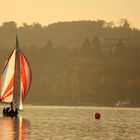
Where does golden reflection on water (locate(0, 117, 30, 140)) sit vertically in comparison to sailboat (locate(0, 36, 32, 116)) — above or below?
below

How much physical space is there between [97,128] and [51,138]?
20.3m

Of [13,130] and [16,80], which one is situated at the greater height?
[16,80]

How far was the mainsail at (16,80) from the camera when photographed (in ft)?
399

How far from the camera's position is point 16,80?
12156 cm

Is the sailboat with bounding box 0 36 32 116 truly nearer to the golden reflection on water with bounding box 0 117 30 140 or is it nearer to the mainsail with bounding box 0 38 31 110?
the mainsail with bounding box 0 38 31 110

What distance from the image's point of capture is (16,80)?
122m

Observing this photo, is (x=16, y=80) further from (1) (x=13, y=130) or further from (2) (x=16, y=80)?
(1) (x=13, y=130)

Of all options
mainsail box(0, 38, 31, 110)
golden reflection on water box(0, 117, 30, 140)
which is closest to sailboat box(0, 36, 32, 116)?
mainsail box(0, 38, 31, 110)

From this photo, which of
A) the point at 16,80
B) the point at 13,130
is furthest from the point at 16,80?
the point at 13,130

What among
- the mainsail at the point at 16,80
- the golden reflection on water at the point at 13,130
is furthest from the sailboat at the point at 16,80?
the golden reflection on water at the point at 13,130

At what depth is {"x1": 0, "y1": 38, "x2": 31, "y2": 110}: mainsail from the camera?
399ft

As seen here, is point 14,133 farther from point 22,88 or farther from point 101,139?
point 22,88

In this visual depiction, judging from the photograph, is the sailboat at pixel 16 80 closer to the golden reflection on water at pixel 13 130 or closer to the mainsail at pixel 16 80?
the mainsail at pixel 16 80

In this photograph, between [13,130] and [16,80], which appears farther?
[16,80]
